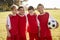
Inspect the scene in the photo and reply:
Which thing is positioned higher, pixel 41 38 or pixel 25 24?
pixel 25 24

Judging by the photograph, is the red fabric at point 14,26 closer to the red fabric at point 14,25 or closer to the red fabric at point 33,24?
the red fabric at point 14,25

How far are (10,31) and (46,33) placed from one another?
978 mm

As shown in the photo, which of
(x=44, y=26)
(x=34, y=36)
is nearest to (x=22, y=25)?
(x=34, y=36)

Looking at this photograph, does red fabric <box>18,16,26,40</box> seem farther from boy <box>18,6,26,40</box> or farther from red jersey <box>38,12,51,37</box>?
red jersey <box>38,12,51,37</box>

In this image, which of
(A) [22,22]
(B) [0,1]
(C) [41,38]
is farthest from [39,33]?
(B) [0,1]

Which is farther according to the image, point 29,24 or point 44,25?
point 29,24

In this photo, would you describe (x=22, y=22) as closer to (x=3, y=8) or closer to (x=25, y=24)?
(x=25, y=24)

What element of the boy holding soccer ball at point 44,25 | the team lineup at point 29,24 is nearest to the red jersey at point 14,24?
the team lineup at point 29,24

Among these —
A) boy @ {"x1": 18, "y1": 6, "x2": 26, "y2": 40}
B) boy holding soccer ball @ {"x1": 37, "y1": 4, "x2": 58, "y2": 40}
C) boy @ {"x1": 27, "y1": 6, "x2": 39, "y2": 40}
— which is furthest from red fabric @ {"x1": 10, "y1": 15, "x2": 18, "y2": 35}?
boy holding soccer ball @ {"x1": 37, "y1": 4, "x2": 58, "y2": 40}

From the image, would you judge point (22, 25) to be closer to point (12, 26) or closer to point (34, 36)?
point (12, 26)

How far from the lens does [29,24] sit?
6.25 meters

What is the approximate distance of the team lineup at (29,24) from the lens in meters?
6.11

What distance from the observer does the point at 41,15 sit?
613cm

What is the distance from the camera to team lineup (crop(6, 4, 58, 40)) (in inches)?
241
